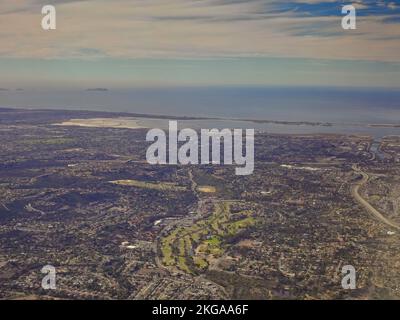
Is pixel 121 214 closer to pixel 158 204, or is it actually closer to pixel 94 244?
A: pixel 158 204

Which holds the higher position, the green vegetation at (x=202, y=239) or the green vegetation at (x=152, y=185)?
the green vegetation at (x=152, y=185)

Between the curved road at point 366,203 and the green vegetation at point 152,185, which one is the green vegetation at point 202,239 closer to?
the green vegetation at point 152,185

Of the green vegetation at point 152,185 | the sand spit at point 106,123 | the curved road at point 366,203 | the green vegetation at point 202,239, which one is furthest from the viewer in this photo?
the sand spit at point 106,123

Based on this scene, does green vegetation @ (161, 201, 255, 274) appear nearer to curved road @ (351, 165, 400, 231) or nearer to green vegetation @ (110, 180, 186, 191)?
green vegetation @ (110, 180, 186, 191)

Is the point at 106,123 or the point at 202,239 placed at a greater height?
the point at 106,123

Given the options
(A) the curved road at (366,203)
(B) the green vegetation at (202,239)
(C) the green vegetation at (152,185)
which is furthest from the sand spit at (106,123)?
(B) the green vegetation at (202,239)

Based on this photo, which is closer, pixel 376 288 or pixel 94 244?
pixel 376 288

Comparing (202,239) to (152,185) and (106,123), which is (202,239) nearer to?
(152,185)

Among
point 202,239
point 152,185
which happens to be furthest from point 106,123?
point 202,239

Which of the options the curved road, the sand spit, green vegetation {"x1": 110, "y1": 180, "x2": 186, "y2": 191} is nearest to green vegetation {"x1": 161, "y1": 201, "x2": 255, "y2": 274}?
green vegetation {"x1": 110, "y1": 180, "x2": 186, "y2": 191}

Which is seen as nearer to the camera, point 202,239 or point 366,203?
point 202,239

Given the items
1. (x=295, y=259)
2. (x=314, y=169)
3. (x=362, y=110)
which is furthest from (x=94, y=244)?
(x=362, y=110)
